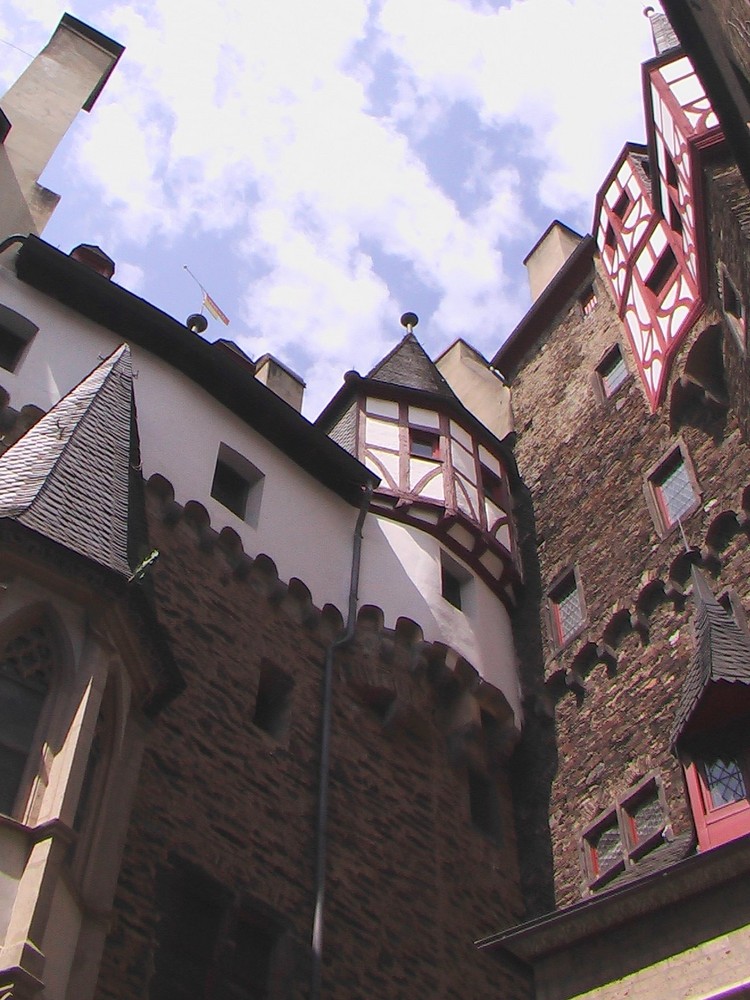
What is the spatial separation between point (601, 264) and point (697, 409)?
550cm

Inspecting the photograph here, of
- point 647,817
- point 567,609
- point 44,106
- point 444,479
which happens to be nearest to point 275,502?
point 444,479

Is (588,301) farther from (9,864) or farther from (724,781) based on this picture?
(9,864)

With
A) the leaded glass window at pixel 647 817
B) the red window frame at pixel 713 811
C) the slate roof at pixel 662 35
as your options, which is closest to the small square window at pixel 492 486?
the leaded glass window at pixel 647 817

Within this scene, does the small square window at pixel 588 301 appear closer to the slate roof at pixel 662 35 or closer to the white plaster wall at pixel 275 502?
the slate roof at pixel 662 35

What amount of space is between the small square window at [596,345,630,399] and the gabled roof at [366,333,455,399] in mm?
2222

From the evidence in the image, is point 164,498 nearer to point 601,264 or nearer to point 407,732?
point 407,732

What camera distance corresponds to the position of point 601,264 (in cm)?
1912

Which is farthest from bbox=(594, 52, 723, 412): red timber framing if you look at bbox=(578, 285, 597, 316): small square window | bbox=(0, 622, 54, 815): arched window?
bbox=(0, 622, 54, 815): arched window

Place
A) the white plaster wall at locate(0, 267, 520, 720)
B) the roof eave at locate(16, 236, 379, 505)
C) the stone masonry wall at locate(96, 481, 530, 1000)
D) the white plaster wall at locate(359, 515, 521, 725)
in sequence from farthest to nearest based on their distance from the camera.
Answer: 1. the white plaster wall at locate(359, 515, 521, 725)
2. the roof eave at locate(16, 236, 379, 505)
3. the white plaster wall at locate(0, 267, 520, 720)
4. the stone masonry wall at locate(96, 481, 530, 1000)

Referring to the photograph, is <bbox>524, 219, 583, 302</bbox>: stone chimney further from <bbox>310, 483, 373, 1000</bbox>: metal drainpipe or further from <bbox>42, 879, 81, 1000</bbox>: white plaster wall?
<bbox>42, 879, 81, 1000</bbox>: white plaster wall

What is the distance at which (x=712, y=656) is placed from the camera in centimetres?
915

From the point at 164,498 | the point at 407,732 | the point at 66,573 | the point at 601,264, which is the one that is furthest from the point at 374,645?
the point at 601,264

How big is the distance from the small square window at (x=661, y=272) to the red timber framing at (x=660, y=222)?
13 millimetres

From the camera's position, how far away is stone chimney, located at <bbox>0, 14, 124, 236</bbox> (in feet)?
52.4
